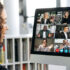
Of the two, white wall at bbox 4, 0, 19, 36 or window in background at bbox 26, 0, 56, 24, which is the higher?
window in background at bbox 26, 0, 56, 24

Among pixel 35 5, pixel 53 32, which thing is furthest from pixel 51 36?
pixel 35 5

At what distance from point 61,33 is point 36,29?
20 cm

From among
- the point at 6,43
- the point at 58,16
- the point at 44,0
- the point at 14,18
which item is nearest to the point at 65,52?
the point at 58,16

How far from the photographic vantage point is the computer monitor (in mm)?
1321

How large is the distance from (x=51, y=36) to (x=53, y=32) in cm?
3

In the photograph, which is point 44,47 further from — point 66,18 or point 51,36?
point 66,18

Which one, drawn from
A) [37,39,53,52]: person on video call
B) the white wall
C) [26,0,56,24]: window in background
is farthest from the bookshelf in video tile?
[26,0,56,24]: window in background

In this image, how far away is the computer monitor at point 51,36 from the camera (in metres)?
1.32

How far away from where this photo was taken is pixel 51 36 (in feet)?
4.50

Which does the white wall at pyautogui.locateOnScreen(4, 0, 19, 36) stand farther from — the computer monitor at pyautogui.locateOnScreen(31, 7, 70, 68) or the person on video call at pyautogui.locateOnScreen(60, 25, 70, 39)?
the person on video call at pyautogui.locateOnScreen(60, 25, 70, 39)

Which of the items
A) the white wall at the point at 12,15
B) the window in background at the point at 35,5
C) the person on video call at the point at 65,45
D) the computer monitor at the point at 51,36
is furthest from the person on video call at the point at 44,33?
the window in background at the point at 35,5

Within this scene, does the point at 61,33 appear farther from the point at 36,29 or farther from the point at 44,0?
the point at 44,0

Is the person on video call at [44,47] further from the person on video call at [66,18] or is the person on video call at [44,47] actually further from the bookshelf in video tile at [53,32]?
the person on video call at [66,18]

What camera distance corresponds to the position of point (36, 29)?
1.43 meters
